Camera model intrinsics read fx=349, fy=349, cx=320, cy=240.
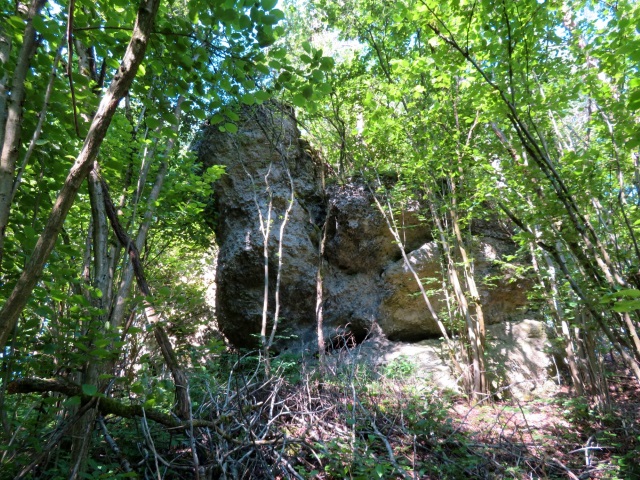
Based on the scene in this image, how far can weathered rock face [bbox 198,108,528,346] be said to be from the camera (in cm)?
779

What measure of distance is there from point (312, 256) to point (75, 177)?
7.27 metres

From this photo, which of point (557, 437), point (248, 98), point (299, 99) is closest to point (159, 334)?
point (248, 98)

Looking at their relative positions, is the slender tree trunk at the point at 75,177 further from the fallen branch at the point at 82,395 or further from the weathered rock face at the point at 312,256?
the weathered rock face at the point at 312,256

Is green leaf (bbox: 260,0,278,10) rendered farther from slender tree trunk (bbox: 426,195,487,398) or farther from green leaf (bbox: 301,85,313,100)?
slender tree trunk (bbox: 426,195,487,398)

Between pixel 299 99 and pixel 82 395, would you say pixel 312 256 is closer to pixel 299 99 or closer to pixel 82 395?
pixel 299 99

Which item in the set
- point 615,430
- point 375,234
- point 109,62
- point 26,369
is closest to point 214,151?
point 375,234

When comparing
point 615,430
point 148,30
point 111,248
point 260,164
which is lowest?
point 615,430

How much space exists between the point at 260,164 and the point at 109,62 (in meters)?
6.68

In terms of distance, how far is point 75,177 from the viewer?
1.05 meters

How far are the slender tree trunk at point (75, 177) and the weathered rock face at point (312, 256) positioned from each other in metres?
6.29

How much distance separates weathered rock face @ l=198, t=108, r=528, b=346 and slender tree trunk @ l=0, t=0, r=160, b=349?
6.29m

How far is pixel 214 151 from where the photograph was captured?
28.6ft

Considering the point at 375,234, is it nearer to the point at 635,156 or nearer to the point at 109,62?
the point at 635,156

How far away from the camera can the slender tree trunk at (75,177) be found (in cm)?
97
